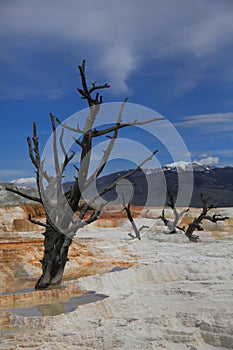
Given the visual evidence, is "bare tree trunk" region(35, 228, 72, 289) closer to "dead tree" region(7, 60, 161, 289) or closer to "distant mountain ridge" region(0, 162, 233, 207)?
"dead tree" region(7, 60, 161, 289)

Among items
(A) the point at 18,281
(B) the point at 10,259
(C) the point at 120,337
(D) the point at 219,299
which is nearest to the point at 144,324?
(C) the point at 120,337

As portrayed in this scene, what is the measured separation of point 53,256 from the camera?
8.14 m

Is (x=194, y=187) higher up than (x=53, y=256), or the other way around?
(x=194, y=187)

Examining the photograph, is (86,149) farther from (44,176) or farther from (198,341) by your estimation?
(198,341)

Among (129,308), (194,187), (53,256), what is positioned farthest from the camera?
(194,187)

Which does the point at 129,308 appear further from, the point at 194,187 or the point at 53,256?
the point at 194,187

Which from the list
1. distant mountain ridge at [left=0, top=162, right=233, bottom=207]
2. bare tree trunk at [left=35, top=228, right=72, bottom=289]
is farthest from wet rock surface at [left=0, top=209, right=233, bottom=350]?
distant mountain ridge at [left=0, top=162, right=233, bottom=207]

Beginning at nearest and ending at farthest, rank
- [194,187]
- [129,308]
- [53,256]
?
[129,308], [53,256], [194,187]

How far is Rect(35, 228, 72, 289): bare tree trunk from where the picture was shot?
8.11 m

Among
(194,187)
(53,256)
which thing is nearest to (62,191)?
(53,256)

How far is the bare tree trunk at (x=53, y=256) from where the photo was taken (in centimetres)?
811

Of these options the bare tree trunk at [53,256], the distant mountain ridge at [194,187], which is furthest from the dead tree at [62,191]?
the distant mountain ridge at [194,187]

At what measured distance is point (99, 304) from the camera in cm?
646

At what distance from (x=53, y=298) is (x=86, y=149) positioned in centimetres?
275
